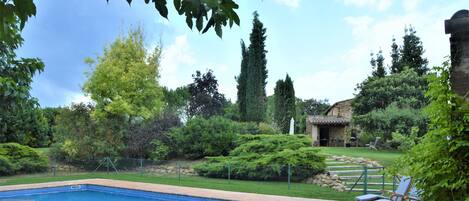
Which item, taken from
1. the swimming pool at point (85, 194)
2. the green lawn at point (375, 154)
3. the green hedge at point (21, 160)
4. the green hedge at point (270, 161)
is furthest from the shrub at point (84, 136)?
the green lawn at point (375, 154)

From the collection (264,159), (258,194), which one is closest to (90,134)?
(264,159)

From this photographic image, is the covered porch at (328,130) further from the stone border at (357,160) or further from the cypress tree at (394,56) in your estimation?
the stone border at (357,160)

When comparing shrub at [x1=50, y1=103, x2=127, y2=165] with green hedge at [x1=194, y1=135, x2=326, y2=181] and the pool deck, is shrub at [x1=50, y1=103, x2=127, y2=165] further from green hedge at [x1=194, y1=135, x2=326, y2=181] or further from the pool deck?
the pool deck

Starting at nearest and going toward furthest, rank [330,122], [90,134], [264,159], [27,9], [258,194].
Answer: [27,9], [258,194], [264,159], [90,134], [330,122]

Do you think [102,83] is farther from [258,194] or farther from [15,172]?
[258,194]

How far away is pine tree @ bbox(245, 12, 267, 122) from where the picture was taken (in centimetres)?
2886

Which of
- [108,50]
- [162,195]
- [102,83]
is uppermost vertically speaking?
[108,50]

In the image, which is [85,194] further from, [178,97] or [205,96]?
[178,97]

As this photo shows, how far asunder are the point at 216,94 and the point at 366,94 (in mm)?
14013

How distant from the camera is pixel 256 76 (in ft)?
97.2

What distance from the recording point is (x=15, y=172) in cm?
1833

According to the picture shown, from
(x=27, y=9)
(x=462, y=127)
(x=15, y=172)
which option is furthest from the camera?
(x=15, y=172)

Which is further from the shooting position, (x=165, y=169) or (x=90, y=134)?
(x=90, y=134)

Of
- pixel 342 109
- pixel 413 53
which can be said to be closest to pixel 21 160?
pixel 342 109
